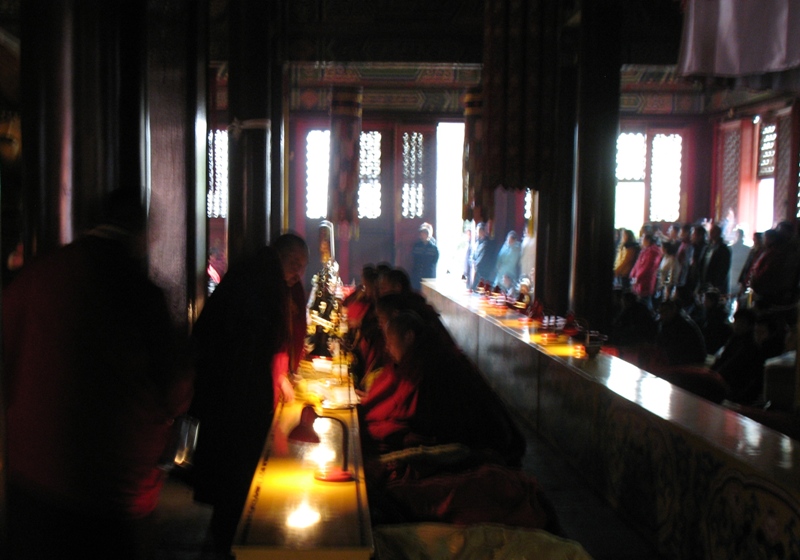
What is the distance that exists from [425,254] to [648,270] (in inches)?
173

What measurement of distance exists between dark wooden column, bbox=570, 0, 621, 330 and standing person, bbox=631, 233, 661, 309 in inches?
206

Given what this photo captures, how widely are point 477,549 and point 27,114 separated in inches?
96.0

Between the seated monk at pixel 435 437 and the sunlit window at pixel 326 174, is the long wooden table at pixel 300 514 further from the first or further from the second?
the sunlit window at pixel 326 174

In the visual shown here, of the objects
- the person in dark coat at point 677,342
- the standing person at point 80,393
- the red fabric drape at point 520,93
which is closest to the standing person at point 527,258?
the person in dark coat at point 677,342

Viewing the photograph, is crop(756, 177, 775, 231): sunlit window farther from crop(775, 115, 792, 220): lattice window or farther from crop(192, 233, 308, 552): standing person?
crop(192, 233, 308, 552): standing person

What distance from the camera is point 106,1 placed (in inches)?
136

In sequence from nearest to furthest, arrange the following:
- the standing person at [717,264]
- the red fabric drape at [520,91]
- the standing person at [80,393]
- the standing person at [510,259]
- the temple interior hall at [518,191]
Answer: the standing person at [80,393]
the temple interior hall at [518,191]
the red fabric drape at [520,91]
the standing person at [717,264]
the standing person at [510,259]

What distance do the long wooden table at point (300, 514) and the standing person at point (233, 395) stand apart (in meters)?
0.42

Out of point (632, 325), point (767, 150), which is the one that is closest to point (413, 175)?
point (767, 150)

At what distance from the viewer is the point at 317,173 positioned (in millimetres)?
16672

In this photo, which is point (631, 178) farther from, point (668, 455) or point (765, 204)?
point (668, 455)

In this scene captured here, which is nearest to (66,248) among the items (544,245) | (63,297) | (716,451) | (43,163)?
(63,297)

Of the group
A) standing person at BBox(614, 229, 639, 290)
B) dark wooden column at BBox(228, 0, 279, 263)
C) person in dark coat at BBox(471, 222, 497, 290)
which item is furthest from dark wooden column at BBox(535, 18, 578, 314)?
person in dark coat at BBox(471, 222, 497, 290)

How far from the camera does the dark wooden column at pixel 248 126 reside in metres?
8.26
